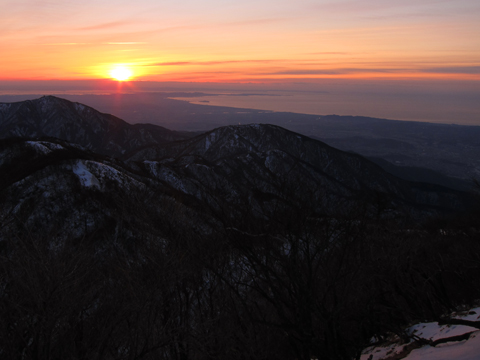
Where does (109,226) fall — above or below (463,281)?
below

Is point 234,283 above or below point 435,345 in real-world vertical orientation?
below

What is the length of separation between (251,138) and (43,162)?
110 meters

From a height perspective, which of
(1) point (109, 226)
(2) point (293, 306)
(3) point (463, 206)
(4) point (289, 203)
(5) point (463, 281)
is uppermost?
(4) point (289, 203)

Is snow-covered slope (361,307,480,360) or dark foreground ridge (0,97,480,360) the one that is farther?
dark foreground ridge (0,97,480,360)

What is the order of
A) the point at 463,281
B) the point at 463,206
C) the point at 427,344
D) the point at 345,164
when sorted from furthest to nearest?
the point at 345,164
the point at 463,206
the point at 463,281
the point at 427,344

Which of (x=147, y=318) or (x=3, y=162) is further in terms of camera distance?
(x=3, y=162)

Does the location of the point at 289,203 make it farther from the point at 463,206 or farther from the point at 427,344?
the point at 463,206

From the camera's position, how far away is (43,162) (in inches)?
2511

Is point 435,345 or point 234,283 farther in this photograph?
point 234,283

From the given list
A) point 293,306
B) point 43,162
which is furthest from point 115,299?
point 43,162

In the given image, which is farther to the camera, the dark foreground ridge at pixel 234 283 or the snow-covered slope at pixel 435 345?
the dark foreground ridge at pixel 234 283

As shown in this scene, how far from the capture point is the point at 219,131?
164125 mm

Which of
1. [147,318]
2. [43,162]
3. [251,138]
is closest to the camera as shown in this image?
[147,318]

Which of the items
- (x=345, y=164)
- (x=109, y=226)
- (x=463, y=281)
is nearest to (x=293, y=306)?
(x=463, y=281)
